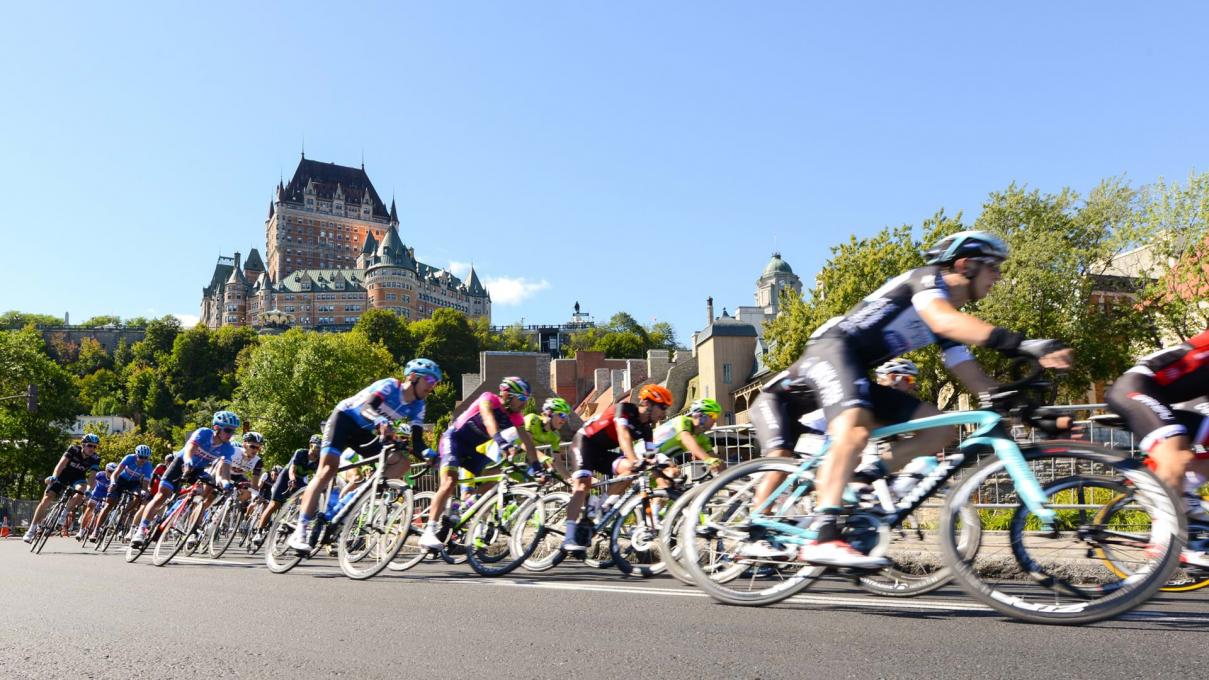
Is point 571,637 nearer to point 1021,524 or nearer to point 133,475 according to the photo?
point 1021,524

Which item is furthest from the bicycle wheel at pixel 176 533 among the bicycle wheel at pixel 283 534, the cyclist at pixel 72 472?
the cyclist at pixel 72 472

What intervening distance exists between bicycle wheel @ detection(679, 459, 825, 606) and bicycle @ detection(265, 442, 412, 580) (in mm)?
3407

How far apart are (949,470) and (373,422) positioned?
218 inches

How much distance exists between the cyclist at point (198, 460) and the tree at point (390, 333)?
4688 inches

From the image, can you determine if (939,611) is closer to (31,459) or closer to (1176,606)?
(1176,606)

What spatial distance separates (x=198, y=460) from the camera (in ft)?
40.3

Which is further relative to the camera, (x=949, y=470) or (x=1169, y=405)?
(x=1169, y=405)

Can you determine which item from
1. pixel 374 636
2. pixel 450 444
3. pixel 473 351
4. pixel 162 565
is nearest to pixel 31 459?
pixel 162 565

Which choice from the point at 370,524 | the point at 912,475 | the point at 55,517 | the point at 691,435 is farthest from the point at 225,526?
the point at 912,475

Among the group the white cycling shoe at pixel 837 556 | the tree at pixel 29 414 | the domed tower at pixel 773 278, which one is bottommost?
the white cycling shoe at pixel 837 556

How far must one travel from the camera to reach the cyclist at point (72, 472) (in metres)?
18.3

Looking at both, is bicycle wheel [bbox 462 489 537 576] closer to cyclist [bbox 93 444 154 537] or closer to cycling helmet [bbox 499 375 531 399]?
cycling helmet [bbox 499 375 531 399]

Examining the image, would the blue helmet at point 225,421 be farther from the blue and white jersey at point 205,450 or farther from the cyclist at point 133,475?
the cyclist at point 133,475

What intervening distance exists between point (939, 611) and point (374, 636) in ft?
9.22
